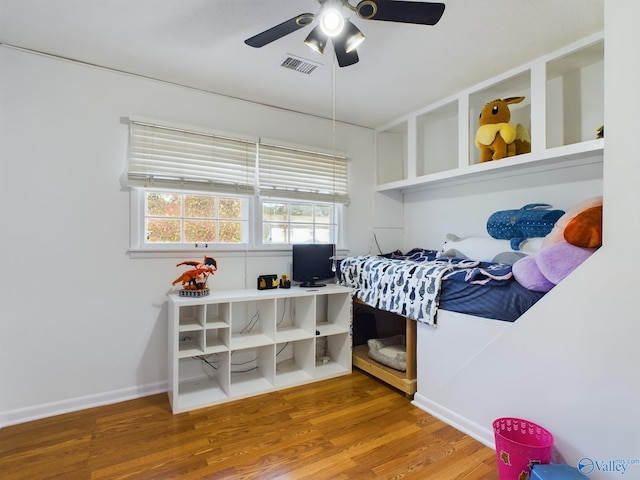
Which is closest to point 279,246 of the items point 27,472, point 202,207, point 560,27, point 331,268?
point 331,268

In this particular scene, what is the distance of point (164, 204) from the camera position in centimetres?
264

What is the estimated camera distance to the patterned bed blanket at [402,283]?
2.23m

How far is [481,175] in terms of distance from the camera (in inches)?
110

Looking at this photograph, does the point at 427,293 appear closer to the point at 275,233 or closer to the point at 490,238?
the point at 490,238

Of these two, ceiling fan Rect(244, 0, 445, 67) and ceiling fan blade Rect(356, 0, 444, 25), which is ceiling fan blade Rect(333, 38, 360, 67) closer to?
ceiling fan Rect(244, 0, 445, 67)

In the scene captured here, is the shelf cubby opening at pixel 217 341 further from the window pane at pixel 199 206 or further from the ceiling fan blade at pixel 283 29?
the ceiling fan blade at pixel 283 29

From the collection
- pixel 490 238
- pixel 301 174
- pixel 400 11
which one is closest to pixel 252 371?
pixel 301 174

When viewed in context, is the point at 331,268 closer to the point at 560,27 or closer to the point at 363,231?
the point at 363,231

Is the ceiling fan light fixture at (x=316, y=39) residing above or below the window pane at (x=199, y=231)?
above

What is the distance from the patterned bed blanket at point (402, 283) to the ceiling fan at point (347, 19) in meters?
1.47

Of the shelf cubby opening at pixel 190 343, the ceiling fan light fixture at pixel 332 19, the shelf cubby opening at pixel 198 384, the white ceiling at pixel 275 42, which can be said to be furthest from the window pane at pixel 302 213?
the ceiling fan light fixture at pixel 332 19

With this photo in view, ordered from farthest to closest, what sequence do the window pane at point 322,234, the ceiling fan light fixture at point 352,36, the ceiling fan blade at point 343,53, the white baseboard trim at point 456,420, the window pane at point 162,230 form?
the window pane at point 322,234, the window pane at point 162,230, the white baseboard trim at point 456,420, the ceiling fan blade at point 343,53, the ceiling fan light fixture at point 352,36

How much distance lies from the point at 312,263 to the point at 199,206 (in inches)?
43.0

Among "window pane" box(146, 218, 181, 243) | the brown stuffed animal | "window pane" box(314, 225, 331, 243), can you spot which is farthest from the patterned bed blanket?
"window pane" box(146, 218, 181, 243)
